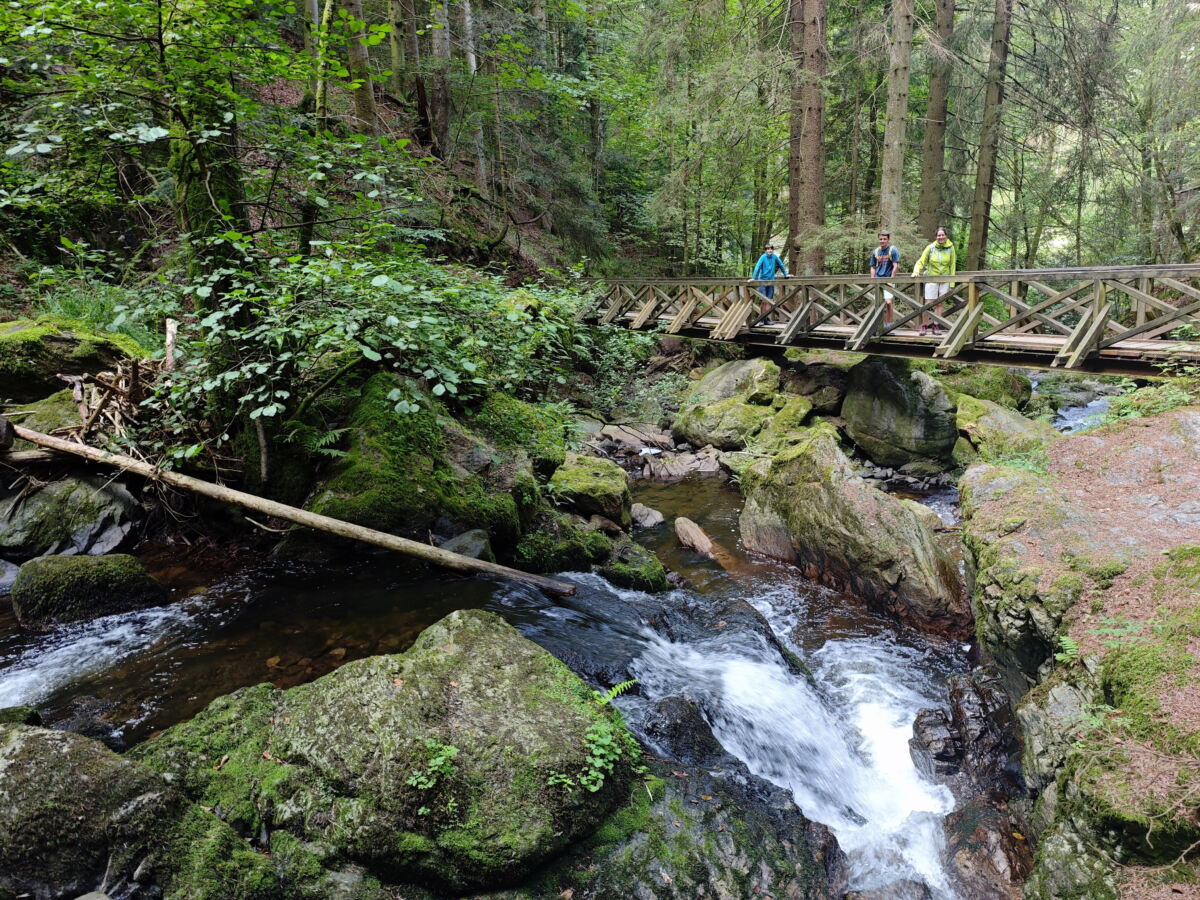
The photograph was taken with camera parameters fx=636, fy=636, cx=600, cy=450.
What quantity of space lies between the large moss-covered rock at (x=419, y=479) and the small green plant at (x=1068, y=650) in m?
4.40

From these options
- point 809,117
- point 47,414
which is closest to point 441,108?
point 809,117

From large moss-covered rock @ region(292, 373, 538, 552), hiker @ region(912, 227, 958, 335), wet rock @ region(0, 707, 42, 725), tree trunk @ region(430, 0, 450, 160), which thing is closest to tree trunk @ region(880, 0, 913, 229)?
hiker @ region(912, 227, 958, 335)

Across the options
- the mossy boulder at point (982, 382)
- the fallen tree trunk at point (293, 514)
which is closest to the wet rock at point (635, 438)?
the mossy boulder at point (982, 382)

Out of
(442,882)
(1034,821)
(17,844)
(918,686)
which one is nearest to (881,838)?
(1034,821)

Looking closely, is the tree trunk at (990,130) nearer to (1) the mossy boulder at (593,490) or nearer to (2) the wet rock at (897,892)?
(1) the mossy boulder at (593,490)

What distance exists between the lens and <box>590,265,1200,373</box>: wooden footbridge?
8.09 metres

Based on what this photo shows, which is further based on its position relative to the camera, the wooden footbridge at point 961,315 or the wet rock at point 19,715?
the wooden footbridge at point 961,315

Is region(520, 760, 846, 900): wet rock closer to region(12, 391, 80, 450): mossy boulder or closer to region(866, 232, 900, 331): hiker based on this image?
region(12, 391, 80, 450): mossy boulder

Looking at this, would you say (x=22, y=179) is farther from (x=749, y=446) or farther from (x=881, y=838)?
(x=749, y=446)

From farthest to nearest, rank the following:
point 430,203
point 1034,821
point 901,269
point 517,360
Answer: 1. point 901,269
2. point 430,203
3. point 517,360
4. point 1034,821

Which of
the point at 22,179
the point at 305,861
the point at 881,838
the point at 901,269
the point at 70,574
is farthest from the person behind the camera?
the point at 901,269

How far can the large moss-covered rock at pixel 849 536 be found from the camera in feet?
21.1

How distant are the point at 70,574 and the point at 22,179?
3173mm

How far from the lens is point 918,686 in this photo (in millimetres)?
5590
